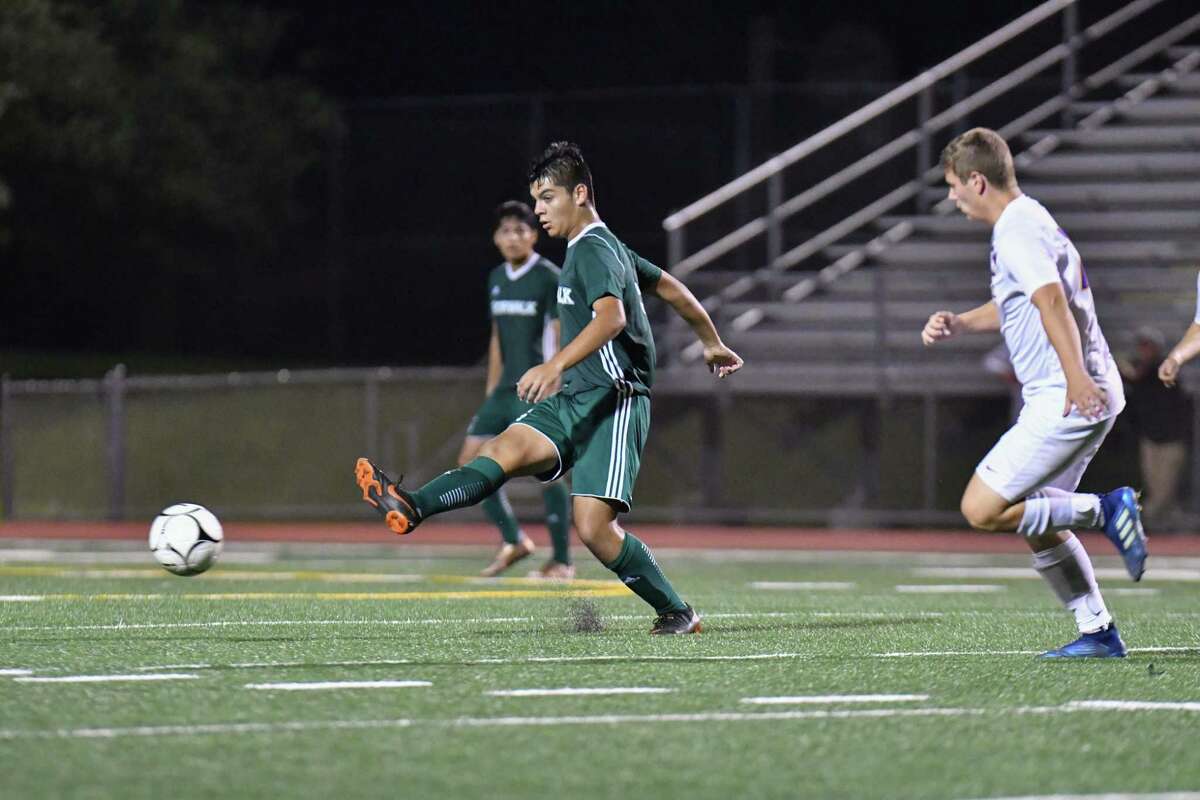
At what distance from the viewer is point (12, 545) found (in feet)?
61.6

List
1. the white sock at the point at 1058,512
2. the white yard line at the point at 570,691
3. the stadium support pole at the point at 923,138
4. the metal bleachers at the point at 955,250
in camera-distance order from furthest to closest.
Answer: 1. the stadium support pole at the point at 923,138
2. the metal bleachers at the point at 955,250
3. the white sock at the point at 1058,512
4. the white yard line at the point at 570,691

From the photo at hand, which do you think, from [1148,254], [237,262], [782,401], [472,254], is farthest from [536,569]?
[237,262]

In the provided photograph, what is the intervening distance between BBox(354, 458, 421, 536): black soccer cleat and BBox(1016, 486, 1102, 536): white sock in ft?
7.87

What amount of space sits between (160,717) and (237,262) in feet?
86.3

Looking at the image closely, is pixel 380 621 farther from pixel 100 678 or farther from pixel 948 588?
pixel 948 588

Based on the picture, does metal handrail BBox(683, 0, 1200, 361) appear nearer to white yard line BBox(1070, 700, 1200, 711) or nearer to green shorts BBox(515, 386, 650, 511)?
green shorts BBox(515, 386, 650, 511)

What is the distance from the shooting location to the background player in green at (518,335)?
43.8 feet

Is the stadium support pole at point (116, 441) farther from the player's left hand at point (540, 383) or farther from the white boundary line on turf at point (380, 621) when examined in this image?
the player's left hand at point (540, 383)

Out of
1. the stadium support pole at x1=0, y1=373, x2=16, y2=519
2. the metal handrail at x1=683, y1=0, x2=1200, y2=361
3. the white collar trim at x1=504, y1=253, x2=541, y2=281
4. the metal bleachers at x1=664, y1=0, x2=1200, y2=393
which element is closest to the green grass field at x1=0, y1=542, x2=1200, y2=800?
the white collar trim at x1=504, y1=253, x2=541, y2=281

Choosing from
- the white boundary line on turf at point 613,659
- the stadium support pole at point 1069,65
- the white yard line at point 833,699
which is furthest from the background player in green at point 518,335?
the stadium support pole at point 1069,65

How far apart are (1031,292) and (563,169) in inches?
86.4

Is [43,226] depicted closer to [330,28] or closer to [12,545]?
[330,28]

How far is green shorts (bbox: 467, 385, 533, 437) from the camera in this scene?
13.5m

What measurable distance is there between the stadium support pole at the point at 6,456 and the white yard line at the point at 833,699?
16.4 meters
